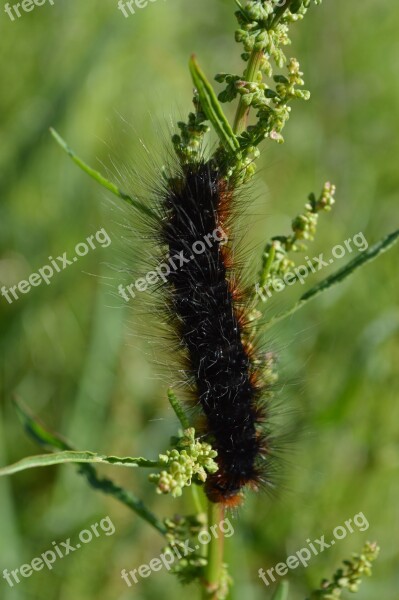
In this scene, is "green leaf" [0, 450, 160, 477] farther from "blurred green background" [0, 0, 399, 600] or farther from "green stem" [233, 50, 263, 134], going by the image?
"blurred green background" [0, 0, 399, 600]

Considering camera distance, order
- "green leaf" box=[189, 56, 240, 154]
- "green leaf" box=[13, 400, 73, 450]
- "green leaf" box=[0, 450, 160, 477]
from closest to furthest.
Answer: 1. "green leaf" box=[189, 56, 240, 154]
2. "green leaf" box=[0, 450, 160, 477]
3. "green leaf" box=[13, 400, 73, 450]

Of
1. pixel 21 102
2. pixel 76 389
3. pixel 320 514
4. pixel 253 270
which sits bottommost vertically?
pixel 320 514

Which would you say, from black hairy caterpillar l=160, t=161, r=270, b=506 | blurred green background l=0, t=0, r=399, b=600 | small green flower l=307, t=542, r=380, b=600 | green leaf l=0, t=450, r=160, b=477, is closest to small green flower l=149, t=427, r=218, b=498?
green leaf l=0, t=450, r=160, b=477

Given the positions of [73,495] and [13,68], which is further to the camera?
[13,68]

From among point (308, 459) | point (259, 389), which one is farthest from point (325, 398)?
point (259, 389)

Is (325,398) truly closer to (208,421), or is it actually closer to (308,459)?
(308,459)

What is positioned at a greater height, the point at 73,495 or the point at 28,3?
the point at 28,3
